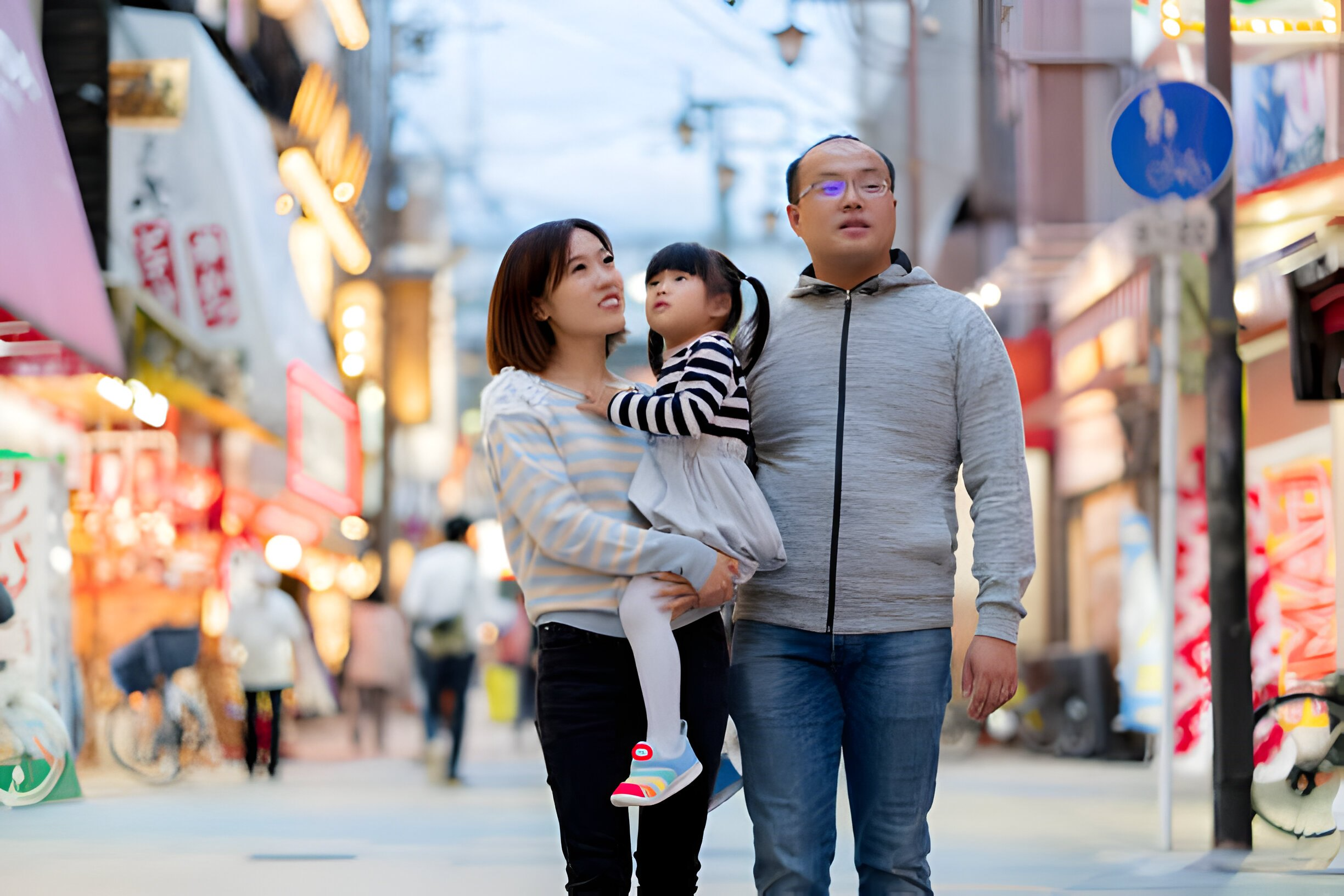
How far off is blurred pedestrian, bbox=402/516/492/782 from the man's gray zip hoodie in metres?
8.37

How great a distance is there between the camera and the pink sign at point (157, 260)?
1304 centimetres

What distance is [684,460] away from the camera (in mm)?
3170

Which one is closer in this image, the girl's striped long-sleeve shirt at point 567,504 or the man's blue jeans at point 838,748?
the girl's striped long-sleeve shirt at point 567,504

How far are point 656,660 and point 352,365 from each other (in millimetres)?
21653

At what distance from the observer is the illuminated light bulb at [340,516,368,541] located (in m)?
26.2

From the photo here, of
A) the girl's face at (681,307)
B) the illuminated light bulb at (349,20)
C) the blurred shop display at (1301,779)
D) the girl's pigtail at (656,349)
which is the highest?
the illuminated light bulb at (349,20)

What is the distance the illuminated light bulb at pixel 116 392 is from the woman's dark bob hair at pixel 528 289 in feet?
33.2

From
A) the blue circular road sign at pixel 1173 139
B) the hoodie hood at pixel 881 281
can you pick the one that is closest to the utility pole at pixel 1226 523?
the blue circular road sign at pixel 1173 139

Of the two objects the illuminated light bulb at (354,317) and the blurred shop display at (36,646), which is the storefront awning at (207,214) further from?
the illuminated light bulb at (354,317)

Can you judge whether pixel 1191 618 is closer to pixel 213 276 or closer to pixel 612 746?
pixel 213 276

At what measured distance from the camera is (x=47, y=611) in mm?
10445

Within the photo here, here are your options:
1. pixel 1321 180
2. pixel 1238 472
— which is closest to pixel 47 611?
pixel 1238 472

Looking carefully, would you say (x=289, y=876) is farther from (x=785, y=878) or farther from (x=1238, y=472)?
(x=1238, y=472)

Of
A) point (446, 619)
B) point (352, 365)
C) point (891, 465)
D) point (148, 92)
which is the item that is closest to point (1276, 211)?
point (446, 619)
